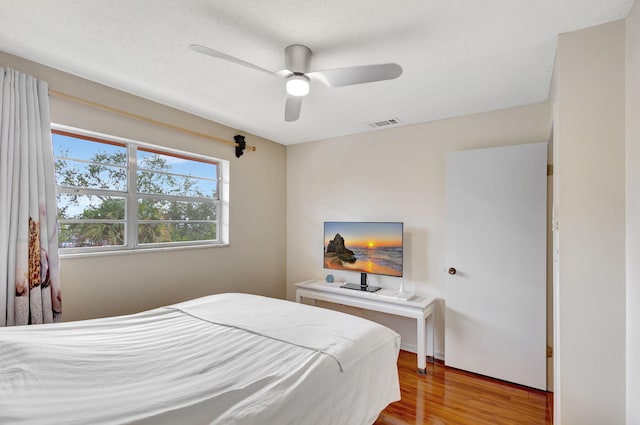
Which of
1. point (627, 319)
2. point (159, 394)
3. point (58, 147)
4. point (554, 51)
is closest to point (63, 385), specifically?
point (159, 394)

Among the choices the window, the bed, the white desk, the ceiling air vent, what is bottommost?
the white desk

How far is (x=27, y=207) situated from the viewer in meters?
2.04

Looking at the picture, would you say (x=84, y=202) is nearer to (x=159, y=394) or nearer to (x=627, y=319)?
(x=159, y=394)

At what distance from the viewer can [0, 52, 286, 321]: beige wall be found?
2.36 meters

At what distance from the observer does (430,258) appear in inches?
129

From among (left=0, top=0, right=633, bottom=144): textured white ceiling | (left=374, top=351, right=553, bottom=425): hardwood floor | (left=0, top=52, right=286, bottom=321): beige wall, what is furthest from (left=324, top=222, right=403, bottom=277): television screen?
(left=0, top=0, right=633, bottom=144): textured white ceiling

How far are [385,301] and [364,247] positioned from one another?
2.21ft

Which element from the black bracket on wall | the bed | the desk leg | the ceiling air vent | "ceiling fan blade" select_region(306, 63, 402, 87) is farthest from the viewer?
the black bracket on wall

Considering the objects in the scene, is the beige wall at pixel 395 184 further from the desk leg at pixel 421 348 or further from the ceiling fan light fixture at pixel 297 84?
the ceiling fan light fixture at pixel 297 84

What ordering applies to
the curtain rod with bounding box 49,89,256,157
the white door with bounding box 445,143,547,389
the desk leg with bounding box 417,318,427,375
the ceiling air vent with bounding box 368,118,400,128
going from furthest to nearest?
the ceiling air vent with bounding box 368,118,400,128, the desk leg with bounding box 417,318,427,375, the white door with bounding box 445,143,547,389, the curtain rod with bounding box 49,89,256,157

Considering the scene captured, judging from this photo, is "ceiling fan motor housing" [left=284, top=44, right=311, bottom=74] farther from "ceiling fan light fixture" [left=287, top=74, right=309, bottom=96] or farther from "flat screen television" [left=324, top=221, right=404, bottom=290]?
"flat screen television" [left=324, top=221, right=404, bottom=290]

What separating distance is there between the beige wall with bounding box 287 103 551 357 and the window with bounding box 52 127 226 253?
47.5 inches

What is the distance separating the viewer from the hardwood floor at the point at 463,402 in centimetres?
221

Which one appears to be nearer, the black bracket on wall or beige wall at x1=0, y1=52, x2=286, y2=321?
beige wall at x1=0, y1=52, x2=286, y2=321
